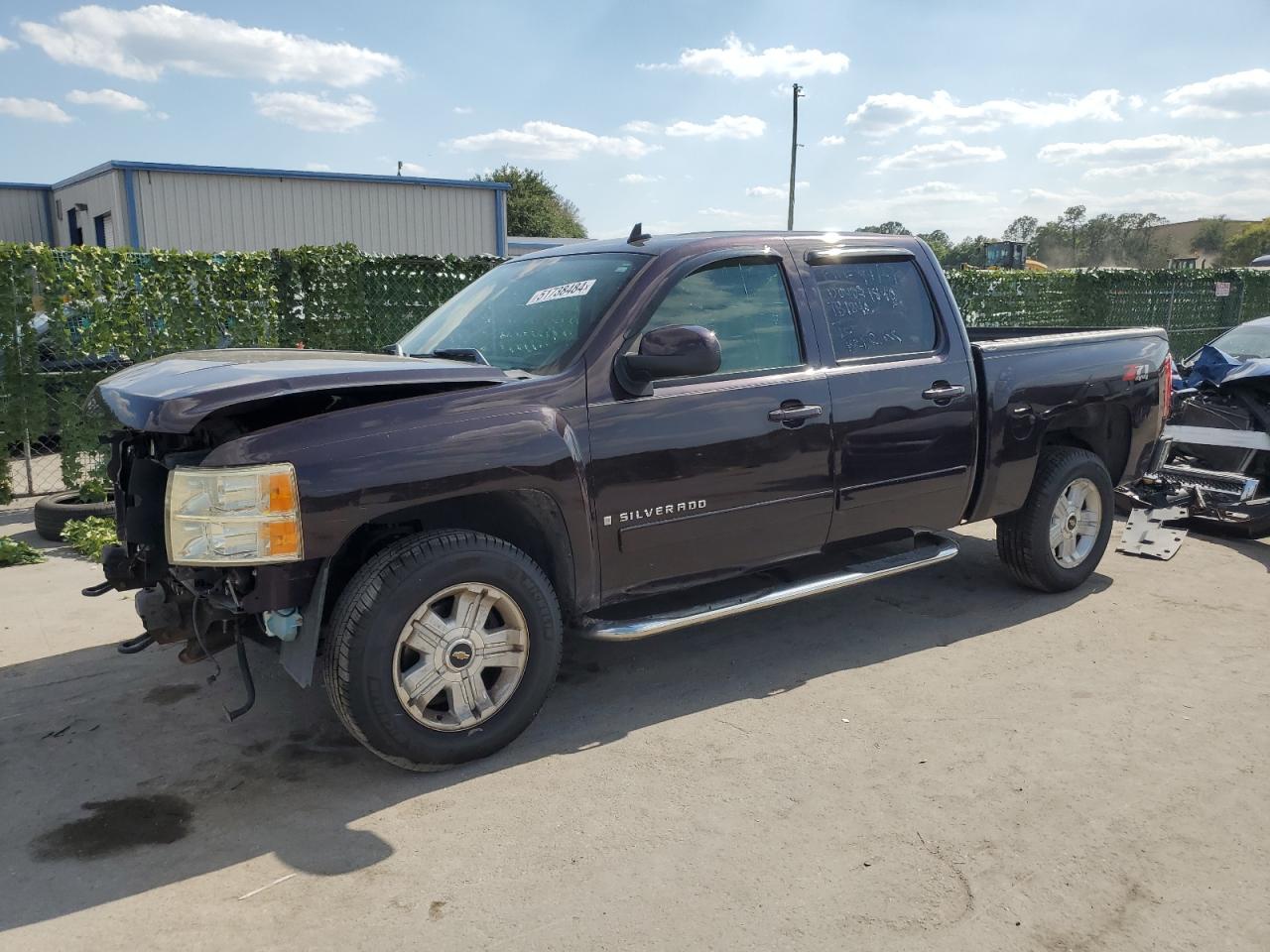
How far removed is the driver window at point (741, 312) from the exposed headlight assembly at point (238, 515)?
1638 mm

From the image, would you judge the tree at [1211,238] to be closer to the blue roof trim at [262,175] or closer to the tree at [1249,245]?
the tree at [1249,245]

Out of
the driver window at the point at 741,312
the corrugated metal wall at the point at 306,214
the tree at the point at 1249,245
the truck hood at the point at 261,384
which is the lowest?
the truck hood at the point at 261,384

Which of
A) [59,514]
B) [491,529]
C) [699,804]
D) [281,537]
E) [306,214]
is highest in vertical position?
[306,214]

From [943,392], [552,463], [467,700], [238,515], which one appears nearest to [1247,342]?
[943,392]

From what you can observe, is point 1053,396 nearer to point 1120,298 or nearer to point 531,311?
point 531,311

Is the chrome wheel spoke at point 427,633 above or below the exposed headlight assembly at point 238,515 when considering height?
below

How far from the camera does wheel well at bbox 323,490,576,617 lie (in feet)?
11.7

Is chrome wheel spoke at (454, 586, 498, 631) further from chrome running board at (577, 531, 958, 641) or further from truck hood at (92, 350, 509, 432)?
truck hood at (92, 350, 509, 432)

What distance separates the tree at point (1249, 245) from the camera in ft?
229

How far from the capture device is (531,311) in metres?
4.29

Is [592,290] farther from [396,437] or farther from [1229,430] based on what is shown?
[1229,430]

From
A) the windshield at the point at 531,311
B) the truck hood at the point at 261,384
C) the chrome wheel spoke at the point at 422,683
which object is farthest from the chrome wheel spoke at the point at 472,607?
the windshield at the point at 531,311

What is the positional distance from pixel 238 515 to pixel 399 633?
67 cm

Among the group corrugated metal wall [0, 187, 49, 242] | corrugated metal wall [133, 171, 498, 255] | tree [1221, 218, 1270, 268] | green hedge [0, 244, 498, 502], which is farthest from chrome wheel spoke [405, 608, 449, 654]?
Answer: tree [1221, 218, 1270, 268]
